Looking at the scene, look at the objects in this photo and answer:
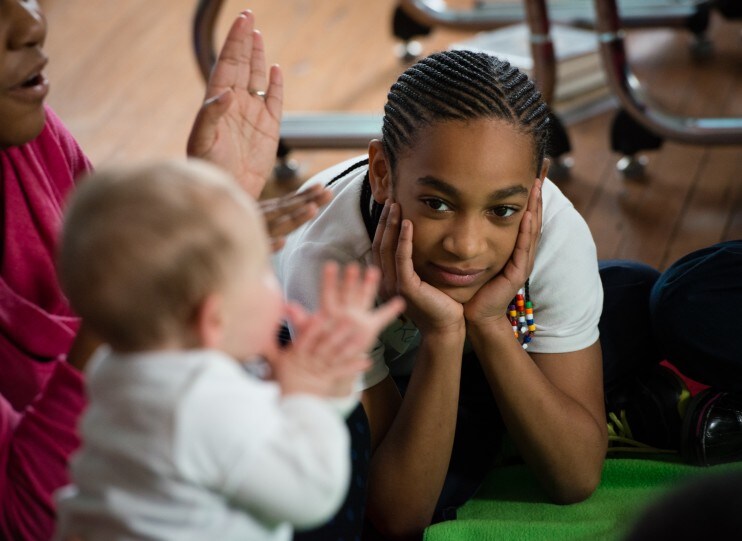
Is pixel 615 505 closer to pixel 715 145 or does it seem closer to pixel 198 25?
pixel 715 145

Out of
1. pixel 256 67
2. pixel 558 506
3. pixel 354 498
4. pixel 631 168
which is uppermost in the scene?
pixel 256 67

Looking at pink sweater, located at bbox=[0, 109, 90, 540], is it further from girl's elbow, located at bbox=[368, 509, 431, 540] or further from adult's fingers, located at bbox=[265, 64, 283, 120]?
girl's elbow, located at bbox=[368, 509, 431, 540]

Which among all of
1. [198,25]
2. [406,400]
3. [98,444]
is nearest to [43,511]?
[98,444]

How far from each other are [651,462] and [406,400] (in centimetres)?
35

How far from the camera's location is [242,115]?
3.85 ft

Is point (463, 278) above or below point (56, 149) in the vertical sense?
below

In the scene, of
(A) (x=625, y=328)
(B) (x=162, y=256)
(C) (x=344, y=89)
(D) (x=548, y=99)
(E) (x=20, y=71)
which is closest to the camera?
(B) (x=162, y=256)

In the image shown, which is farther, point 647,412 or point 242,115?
point 647,412

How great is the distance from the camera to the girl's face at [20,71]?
1.09m

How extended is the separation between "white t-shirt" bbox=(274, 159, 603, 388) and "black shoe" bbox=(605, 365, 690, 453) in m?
0.18

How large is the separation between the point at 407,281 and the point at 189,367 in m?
0.45

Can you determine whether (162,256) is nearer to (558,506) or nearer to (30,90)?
(30,90)

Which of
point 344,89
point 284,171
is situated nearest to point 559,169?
point 284,171

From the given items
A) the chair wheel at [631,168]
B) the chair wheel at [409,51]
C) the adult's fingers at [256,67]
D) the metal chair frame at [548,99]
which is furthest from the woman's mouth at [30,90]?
the chair wheel at [409,51]
